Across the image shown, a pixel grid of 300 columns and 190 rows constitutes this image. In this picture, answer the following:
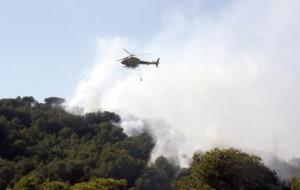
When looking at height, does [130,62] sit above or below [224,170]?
above

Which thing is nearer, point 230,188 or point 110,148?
point 230,188

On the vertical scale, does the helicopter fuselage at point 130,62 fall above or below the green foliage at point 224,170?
above

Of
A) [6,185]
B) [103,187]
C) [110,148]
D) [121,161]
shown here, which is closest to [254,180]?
[103,187]

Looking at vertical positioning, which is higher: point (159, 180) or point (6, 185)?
point (159, 180)

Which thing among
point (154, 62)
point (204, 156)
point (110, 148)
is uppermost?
point (110, 148)

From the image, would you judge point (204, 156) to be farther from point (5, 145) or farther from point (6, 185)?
point (5, 145)

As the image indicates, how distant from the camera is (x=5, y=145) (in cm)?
19525

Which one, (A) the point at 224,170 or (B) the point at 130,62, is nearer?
(B) the point at 130,62

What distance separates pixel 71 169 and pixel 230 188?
86085mm

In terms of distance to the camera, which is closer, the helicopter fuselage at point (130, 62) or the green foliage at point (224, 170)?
the helicopter fuselage at point (130, 62)

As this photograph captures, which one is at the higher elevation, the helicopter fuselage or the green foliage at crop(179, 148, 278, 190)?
the helicopter fuselage

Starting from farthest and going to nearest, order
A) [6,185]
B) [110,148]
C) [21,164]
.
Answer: [110,148] → [21,164] → [6,185]

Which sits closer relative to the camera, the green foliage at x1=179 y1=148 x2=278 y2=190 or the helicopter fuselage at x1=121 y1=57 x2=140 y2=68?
the helicopter fuselage at x1=121 y1=57 x2=140 y2=68

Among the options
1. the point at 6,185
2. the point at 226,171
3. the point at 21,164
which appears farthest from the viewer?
the point at 21,164
